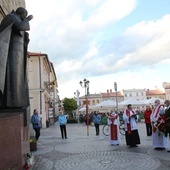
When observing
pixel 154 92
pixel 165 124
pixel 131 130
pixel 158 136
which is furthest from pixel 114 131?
pixel 154 92

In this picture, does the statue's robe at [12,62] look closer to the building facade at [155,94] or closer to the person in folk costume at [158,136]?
the person in folk costume at [158,136]

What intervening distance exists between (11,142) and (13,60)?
83.8 inches

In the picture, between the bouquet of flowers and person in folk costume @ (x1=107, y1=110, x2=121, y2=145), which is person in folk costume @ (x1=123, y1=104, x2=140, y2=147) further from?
the bouquet of flowers

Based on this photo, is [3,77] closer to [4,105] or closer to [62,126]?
[4,105]

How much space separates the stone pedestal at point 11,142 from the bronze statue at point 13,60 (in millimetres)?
537

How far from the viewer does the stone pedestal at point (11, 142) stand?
566 cm

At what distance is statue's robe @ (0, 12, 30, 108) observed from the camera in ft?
21.0

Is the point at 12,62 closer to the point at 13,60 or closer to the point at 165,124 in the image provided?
the point at 13,60

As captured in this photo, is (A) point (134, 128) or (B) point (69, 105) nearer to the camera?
(A) point (134, 128)

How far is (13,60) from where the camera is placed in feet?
22.5

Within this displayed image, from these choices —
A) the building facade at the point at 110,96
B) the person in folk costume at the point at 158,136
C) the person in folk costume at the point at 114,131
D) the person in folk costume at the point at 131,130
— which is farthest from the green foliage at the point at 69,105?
the person in folk costume at the point at 158,136

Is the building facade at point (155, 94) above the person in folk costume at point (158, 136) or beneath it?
above

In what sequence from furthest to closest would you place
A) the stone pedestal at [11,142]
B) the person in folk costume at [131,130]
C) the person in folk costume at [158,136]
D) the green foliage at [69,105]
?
the green foliage at [69,105], the person in folk costume at [131,130], the person in folk costume at [158,136], the stone pedestal at [11,142]

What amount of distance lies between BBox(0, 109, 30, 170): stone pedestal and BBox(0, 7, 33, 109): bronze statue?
21.1 inches
